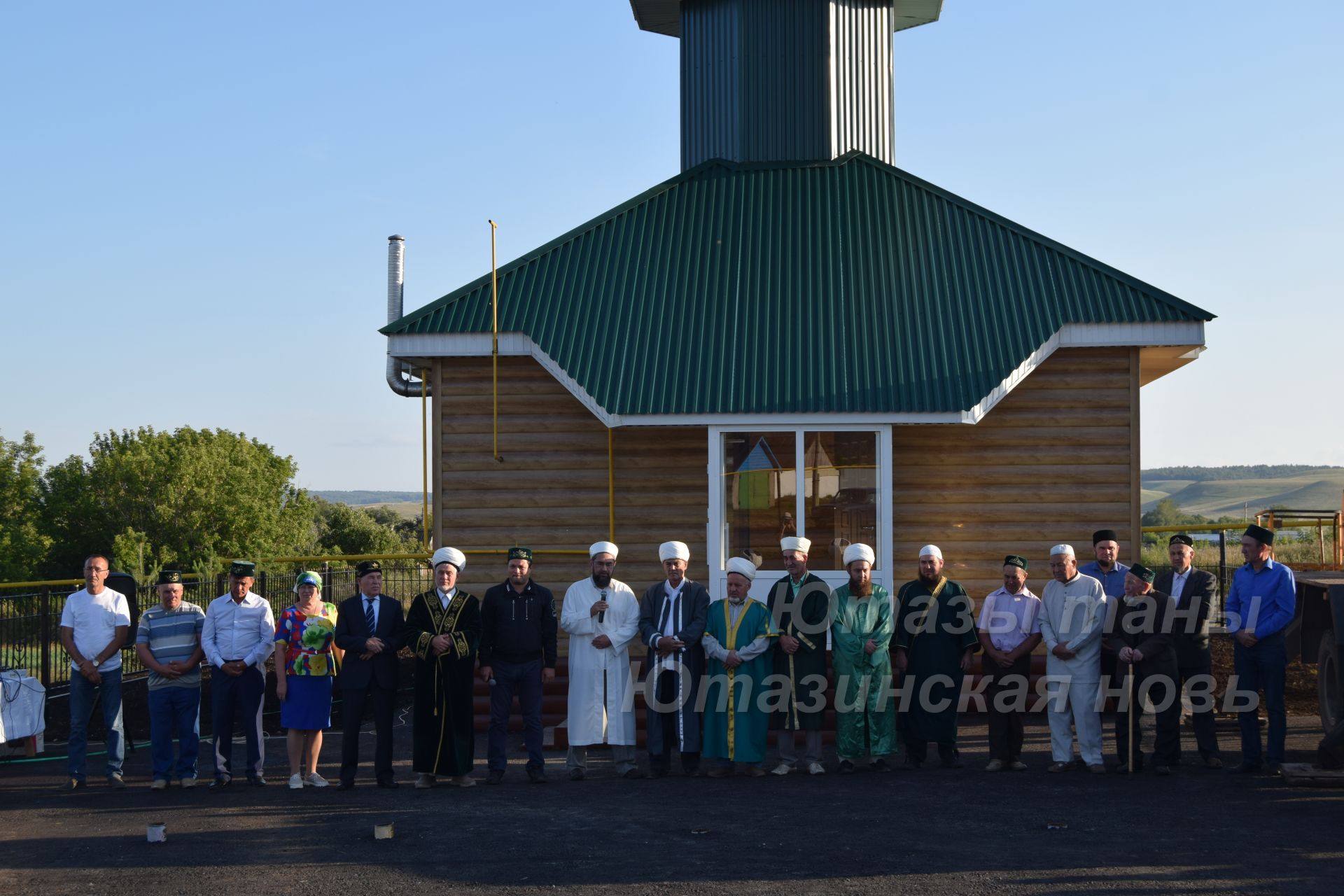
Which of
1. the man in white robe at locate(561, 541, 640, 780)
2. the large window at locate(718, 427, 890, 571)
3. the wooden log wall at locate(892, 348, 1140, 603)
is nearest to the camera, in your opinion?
the man in white robe at locate(561, 541, 640, 780)

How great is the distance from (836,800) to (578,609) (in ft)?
8.53


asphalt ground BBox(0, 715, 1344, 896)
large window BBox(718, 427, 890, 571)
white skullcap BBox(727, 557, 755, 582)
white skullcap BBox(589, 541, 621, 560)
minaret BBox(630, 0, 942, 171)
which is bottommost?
asphalt ground BBox(0, 715, 1344, 896)

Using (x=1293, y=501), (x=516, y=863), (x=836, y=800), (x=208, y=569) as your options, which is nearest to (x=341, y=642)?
(x=516, y=863)

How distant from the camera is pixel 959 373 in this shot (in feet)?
41.8

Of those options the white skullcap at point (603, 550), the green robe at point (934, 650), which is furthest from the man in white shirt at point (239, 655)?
the green robe at point (934, 650)

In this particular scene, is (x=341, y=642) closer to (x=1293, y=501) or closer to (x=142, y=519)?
(x=142, y=519)

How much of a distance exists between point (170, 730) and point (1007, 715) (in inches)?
252

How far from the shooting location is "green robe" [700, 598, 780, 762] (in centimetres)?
1027

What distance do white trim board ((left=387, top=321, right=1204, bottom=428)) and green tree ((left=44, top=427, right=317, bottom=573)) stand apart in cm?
3956

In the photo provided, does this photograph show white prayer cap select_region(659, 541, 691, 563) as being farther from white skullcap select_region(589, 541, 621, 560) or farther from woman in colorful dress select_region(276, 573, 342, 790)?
woman in colorful dress select_region(276, 573, 342, 790)

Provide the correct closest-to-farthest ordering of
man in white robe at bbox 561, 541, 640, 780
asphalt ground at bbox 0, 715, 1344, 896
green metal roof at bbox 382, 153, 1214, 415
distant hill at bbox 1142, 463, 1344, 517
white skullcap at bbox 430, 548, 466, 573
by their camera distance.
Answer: asphalt ground at bbox 0, 715, 1344, 896 → white skullcap at bbox 430, 548, 466, 573 → man in white robe at bbox 561, 541, 640, 780 → green metal roof at bbox 382, 153, 1214, 415 → distant hill at bbox 1142, 463, 1344, 517

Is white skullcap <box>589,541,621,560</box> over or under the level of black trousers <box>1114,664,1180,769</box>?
over

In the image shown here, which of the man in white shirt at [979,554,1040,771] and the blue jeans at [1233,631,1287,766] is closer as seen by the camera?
the blue jeans at [1233,631,1287,766]

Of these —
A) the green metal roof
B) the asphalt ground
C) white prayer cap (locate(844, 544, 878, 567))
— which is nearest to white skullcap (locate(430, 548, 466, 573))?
the asphalt ground
